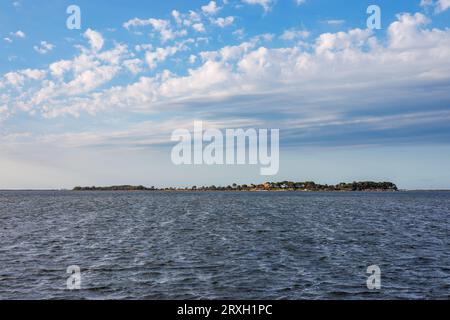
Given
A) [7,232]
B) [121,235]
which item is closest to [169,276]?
[121,235]

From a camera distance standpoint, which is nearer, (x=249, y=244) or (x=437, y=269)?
(x=437, y=269)

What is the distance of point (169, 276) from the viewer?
32.0 meters

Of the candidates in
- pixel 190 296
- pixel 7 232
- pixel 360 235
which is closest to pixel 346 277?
pixel 190 296

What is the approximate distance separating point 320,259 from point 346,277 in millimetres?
6736

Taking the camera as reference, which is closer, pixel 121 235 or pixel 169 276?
pixel 169 276

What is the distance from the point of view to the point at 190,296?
26766mm

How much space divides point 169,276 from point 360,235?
3311 centimetres

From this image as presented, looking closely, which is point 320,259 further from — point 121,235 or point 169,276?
point 121,235

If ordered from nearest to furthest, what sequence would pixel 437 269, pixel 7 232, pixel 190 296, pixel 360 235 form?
pixel 190 296, pixel 437 269, pixel 360 235, pixel 7 232
